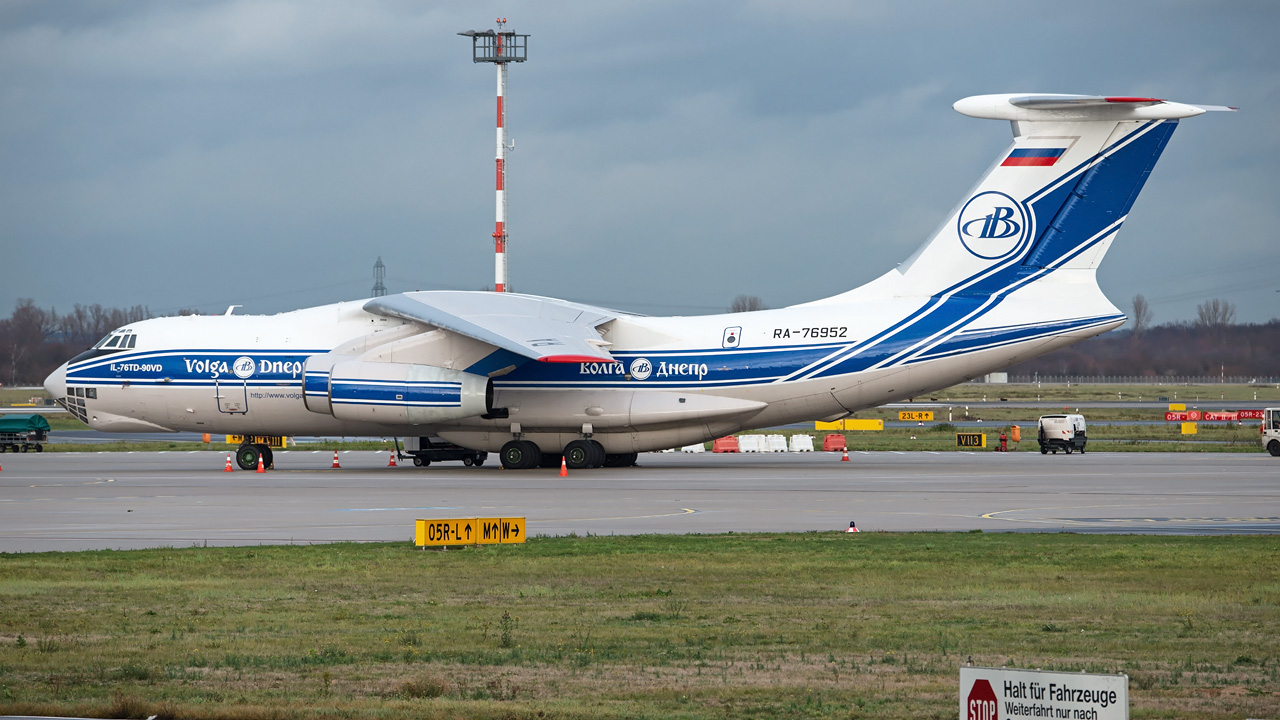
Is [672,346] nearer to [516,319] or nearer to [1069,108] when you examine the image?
[516,319]

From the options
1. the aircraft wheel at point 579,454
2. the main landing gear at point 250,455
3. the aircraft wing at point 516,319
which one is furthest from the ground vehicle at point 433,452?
the aircraft wing at point 516,319

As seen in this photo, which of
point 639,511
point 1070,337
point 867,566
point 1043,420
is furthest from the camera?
point 1043,420

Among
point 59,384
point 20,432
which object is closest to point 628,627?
point 59,384

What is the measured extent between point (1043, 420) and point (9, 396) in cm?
9757

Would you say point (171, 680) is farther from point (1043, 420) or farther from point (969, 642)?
point (1043, 420)

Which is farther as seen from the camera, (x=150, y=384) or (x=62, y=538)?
(x=150, y=384)

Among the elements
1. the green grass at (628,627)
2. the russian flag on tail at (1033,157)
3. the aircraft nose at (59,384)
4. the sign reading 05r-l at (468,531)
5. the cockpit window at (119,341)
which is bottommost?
the green grass at (628,627)

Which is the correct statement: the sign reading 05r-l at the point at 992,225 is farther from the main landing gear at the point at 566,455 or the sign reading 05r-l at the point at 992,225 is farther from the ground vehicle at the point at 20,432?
the ground vehicle at the point at 20,432

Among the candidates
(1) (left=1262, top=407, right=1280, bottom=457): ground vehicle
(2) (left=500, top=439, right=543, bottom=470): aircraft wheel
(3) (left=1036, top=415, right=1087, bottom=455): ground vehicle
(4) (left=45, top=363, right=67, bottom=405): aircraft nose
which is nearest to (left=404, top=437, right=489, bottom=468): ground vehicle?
(2) (left=500, top=439, right=543, bottom=470): aircraft wheel

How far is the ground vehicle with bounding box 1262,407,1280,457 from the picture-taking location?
40656 mm

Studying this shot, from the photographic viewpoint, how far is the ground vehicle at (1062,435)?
4303 centimetres

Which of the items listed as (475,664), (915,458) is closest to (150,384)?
(915,458)

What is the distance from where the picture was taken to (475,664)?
9.65 meters

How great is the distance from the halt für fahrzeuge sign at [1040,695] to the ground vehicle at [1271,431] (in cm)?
3928
